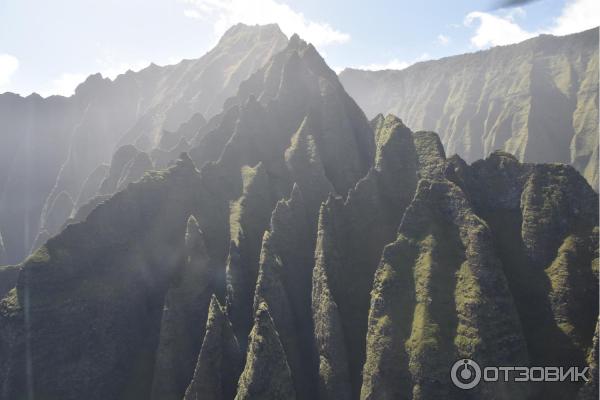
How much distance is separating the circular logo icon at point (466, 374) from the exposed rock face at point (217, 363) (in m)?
28.8

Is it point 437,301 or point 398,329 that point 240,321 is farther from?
point 437,301

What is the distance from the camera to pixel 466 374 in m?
49.3

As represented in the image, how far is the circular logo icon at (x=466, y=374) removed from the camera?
49.2 meters

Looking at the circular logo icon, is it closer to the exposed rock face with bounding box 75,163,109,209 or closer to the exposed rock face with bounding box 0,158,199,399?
the exposed rock face with bounding box 0,158,199,399

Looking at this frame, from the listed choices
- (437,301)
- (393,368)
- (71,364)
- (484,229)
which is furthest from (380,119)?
(71,364)

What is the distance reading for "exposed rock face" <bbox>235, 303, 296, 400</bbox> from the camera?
1977 inches

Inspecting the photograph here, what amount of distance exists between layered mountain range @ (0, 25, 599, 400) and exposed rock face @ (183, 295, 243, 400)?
Answer: 23 cm

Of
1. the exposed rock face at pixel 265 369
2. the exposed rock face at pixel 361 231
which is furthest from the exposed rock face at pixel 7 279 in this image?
the exposed rock face at pixel 361 231

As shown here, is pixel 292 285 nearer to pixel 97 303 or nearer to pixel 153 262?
pixel 153 262

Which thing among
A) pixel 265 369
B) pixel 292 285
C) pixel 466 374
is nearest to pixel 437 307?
pixel 466 374

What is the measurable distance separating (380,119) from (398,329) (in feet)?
213

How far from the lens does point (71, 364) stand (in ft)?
210

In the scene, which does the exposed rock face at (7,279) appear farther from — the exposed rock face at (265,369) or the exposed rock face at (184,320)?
the exposed rock face at (265,369)

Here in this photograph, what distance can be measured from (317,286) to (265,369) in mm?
17576
